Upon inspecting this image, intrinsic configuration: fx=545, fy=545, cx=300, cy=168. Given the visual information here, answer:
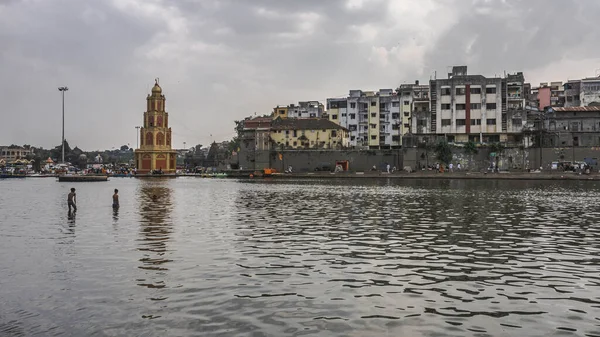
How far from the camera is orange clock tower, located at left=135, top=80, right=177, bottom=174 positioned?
153 m

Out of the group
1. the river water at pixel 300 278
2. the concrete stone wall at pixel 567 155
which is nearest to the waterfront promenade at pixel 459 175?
the concrete stone wall at pixel 567 155

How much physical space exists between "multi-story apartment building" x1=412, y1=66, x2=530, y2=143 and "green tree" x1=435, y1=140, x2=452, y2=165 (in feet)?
20.4

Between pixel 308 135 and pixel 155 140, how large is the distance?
54.8m

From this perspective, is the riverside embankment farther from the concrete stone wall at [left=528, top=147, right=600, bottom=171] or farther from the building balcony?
the building balcony

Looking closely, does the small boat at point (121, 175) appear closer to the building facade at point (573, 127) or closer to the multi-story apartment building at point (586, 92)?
the building facade at point (573, 127)

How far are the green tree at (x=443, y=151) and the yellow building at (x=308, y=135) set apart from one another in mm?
23909

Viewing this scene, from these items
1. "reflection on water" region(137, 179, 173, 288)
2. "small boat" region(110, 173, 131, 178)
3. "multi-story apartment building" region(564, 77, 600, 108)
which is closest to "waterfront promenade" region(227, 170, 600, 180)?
"multi-story apartment building" region(564, 77, 600, 108)

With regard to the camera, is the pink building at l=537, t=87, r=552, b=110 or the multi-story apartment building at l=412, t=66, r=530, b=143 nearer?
the multi-story apartment building at l=412, t=66, r=530, b=143

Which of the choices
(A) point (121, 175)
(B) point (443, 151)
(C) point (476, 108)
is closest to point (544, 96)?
(C) point (476, 108)

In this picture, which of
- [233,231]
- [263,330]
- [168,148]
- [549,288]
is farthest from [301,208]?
[168,148]

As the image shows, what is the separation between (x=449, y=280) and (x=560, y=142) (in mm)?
96267

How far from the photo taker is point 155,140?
155m

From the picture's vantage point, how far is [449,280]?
14.5 m

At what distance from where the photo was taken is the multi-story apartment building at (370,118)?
413ft
